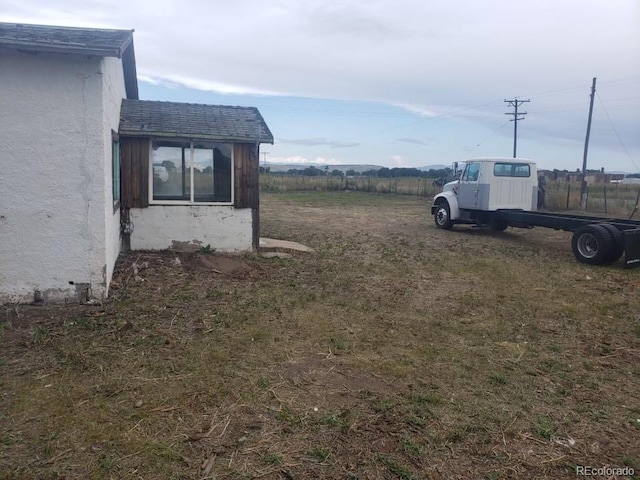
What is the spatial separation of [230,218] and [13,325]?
16.9 feet

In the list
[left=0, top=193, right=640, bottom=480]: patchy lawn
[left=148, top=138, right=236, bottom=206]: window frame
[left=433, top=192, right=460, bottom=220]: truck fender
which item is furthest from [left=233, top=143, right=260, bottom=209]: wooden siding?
[left=433, top=192, right=460, bottom=220]: truck fender

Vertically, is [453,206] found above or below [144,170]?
below

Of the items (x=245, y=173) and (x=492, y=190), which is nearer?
(x=245, y=173)

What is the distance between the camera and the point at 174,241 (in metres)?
10.3

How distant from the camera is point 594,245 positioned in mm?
11219

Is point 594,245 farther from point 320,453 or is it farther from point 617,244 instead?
point 320,453

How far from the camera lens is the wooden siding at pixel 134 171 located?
384 inches

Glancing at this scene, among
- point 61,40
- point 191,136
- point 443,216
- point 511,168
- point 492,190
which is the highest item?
point 61,40

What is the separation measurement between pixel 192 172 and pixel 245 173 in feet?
3.58

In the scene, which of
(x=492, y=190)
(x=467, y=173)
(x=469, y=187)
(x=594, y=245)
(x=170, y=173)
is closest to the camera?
(x=170, y=173)

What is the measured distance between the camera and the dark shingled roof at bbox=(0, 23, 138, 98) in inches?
239

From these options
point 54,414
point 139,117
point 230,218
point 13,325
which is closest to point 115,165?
point 139,117

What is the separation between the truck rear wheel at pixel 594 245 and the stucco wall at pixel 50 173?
10.0 m

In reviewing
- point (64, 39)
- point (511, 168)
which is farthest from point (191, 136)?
point (511, 168)
